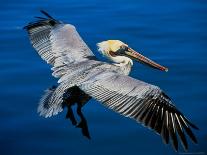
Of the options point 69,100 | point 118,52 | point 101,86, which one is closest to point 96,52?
point 118,52

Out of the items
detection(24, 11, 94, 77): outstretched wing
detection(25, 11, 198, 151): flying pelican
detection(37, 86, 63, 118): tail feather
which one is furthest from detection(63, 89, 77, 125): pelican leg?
detection(24, 11, 94, 77): outstretched wing

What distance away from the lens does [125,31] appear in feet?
40.9

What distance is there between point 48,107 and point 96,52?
12.7 ft

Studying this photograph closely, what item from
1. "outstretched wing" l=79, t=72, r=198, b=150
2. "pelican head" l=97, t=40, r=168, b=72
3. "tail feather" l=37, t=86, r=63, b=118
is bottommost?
"tail feather" l=37, t=86, r=63, b=118

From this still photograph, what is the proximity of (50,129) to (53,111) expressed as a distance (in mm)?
1445

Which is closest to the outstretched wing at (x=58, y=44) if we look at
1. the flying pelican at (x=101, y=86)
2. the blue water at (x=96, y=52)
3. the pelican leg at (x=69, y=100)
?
the flying pelican at (x=101, y=86)

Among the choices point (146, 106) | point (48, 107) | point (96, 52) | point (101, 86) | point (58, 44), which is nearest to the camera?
point (146, 106)

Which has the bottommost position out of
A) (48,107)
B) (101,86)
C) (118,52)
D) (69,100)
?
(48,107)

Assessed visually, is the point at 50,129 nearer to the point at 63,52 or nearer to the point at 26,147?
the point at 26,147

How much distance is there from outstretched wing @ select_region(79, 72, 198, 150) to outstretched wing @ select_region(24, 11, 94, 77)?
4.00 ft

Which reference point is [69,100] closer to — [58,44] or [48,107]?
[48,107]

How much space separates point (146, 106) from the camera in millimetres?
6918

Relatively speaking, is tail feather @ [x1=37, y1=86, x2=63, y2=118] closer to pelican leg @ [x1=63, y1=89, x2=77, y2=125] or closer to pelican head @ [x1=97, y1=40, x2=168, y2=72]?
pelican leg @ [x1=63, y1=89, x2=77, y2=125]

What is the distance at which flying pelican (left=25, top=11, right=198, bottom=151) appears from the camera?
679 cm
